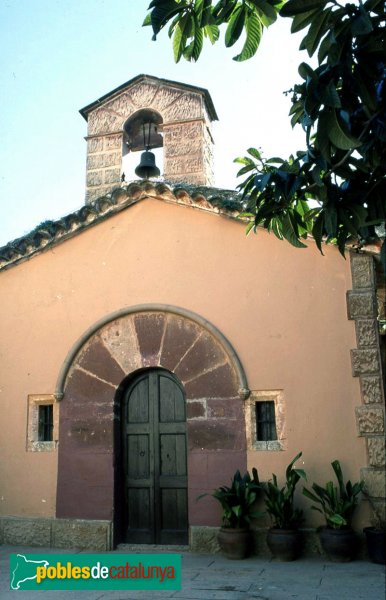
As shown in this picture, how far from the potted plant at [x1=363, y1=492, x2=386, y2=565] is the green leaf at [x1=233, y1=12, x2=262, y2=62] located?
419cm

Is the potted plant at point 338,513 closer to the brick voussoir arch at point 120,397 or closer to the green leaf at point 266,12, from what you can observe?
the brick voussoir arch at point 120,397

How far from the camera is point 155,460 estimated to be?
20.6 ft

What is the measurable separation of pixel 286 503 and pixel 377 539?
2.81ft

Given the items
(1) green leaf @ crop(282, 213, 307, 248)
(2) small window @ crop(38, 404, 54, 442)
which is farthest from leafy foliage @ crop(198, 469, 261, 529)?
(1) green leaf @ crop(282, 213, 307, 248)

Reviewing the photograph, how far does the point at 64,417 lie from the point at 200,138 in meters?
4.34

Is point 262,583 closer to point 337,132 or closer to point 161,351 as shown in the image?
point 161,351

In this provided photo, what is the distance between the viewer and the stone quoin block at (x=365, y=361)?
566cm

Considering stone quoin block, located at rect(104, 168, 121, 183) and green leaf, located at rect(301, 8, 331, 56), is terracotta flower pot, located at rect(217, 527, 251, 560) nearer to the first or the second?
green leaf, located at rect(301, 8, 331, 56)

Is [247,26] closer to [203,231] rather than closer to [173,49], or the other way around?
[173,49]

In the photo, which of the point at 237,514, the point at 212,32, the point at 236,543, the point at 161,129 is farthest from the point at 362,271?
the point at 161,129

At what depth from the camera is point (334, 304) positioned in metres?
5.95

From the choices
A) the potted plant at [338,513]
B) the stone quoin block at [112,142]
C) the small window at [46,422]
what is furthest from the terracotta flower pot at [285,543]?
the stone quoin block at [112,142]

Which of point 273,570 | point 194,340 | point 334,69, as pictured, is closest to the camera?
point 334,69

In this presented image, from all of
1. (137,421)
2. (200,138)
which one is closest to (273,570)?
(137,421)
